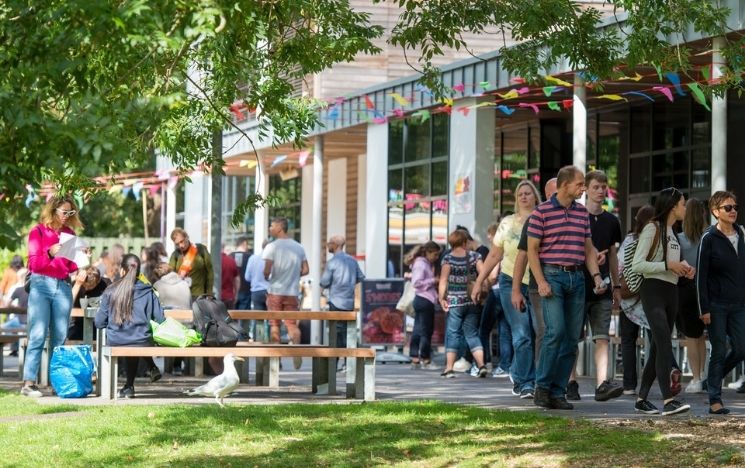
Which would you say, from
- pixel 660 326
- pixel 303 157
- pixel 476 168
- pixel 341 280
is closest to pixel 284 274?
pixel 341 280

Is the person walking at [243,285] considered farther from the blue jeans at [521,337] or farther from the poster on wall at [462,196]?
the blue jeans at [521,337]

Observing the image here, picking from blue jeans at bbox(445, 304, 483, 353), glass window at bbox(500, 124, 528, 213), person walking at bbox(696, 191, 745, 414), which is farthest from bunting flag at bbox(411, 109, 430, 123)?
person walking at bbox(696, 191, 745, 414)

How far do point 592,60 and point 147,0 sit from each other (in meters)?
5.78

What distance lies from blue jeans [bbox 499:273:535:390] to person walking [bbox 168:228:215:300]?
212 inches

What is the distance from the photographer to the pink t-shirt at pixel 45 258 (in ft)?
45.5

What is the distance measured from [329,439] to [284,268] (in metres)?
9.59

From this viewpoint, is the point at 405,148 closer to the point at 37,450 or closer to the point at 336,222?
the point at 336,222

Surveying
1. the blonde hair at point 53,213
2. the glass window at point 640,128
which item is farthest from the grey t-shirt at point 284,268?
the glass window at point 640,128

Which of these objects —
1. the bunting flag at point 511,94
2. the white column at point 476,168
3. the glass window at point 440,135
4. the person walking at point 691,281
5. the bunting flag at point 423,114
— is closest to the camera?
the person walking at point 691,281

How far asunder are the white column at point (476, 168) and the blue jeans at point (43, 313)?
938 centimetres

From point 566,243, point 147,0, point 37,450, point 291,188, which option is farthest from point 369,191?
point 147,0

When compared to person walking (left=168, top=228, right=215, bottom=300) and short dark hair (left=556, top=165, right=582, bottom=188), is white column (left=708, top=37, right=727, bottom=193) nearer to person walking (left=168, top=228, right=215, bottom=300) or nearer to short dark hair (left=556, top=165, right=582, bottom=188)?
short dark hair (left=556, top=165, right=582, bottom=188)

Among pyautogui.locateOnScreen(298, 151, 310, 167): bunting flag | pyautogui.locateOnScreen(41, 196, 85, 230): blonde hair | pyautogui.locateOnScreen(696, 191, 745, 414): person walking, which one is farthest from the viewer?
pyautogui.locateOnScreen(298, 151, 310, 167): bunting flag

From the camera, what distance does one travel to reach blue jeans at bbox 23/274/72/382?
1392cm
